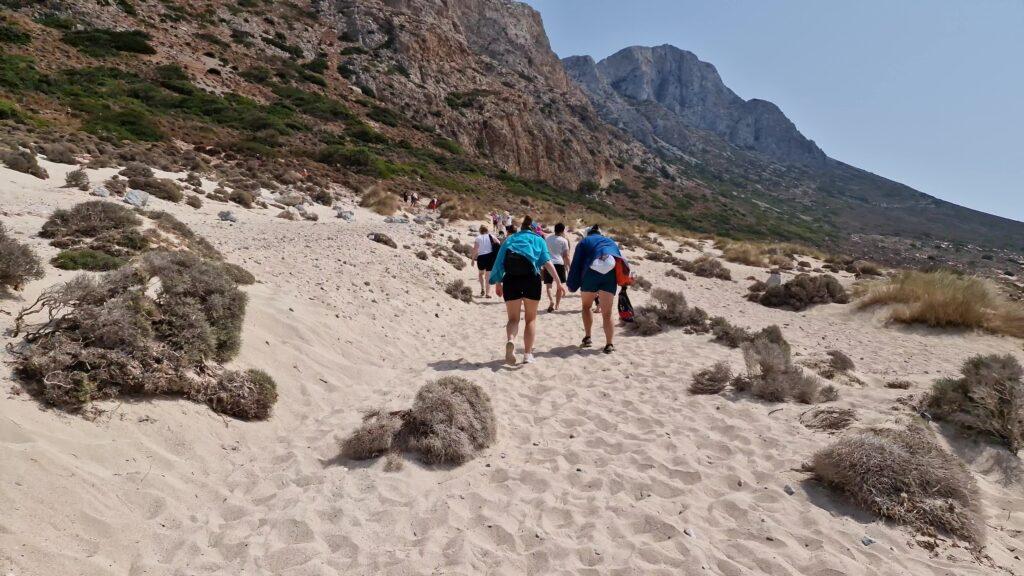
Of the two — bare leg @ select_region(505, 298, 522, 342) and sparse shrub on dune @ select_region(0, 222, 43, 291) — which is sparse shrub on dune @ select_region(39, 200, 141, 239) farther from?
bare leg @ select_region(505, 298, 522, 342)

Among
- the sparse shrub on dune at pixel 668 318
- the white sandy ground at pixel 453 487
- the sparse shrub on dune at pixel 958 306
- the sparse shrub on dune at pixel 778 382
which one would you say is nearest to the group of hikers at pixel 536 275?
the white sandy ground at pixel 453 487

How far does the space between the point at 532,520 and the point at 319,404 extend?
297 centimetres

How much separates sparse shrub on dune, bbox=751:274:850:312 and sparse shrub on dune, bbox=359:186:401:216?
15.6 m

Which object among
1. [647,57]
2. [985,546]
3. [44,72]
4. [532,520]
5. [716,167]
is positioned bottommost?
[532,520]

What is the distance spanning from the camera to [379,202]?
866 inches

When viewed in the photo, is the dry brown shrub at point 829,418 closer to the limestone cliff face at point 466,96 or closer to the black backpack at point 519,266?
the black backpack at point 519,266

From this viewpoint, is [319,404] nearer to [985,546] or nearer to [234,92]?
[985,546]

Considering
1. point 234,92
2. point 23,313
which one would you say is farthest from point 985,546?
point 234,92

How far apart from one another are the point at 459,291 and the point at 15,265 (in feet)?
25.4

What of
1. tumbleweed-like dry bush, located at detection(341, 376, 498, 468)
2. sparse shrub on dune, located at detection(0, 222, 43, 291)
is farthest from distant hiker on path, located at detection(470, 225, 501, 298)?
sparse shrub on dune, located at detection(0, 222, 43, 291)

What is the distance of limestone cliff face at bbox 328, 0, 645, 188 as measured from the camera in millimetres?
57219

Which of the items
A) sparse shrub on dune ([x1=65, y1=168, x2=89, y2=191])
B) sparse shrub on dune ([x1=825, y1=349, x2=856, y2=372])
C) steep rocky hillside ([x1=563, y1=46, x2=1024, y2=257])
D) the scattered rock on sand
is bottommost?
sparse shrub on dune ([x1=825, y1=349, x2=856, y2=372])

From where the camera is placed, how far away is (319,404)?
5.13 meters

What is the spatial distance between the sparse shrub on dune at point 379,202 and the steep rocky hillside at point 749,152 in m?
73.4
